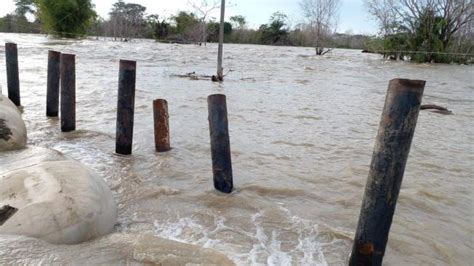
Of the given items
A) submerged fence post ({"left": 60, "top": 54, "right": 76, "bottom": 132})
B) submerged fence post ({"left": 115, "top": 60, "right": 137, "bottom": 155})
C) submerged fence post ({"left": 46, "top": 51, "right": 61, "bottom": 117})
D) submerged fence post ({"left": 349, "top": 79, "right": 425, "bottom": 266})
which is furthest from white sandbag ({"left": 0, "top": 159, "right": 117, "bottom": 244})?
submerged fence post ({"left": 46, "top": 51, "right": 61, "bottom": 117})

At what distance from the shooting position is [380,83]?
1512 cm

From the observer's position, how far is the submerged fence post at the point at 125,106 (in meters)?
A: 5.00

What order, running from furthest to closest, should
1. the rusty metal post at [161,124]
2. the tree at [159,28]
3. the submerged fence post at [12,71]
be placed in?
the tree at [159,28] → the submerged fence post at [12,71] → the rusty metal post at [161,124]

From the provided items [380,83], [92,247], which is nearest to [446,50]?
[380,83]

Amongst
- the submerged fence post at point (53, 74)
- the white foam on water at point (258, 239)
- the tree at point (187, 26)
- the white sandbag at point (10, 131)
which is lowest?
the white foam on water at point (258, 239)

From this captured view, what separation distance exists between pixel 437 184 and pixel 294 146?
6.45 feet

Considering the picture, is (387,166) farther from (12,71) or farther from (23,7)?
(23,7)

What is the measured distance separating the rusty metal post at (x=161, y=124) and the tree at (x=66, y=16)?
32563 mm

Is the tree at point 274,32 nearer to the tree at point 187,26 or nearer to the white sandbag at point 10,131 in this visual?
the tree at point 187,26

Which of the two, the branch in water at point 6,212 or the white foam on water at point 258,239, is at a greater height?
the branch in water at point 6,212

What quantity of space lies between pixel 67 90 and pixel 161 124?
1.53 m

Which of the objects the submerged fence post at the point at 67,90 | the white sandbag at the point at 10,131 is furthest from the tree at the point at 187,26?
the white sandbag at the point at 10,131

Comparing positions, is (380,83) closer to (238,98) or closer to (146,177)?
(238,98)

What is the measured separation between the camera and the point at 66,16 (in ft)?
116
